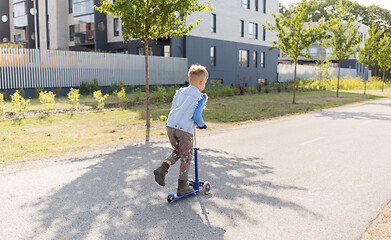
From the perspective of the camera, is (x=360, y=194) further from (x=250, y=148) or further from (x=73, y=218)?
(x=73, y=218)

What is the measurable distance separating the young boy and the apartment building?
2315cm

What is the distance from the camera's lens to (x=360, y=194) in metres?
4.51

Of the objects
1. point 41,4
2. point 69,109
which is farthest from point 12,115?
point 41,4

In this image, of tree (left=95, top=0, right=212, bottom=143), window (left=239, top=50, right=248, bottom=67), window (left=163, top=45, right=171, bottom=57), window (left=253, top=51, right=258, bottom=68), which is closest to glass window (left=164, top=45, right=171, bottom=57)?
window (left=163, top=45, right=171, bottom=57)

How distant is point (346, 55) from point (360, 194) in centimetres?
2092

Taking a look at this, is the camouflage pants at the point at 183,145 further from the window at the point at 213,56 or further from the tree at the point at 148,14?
the window at the point at 213,56

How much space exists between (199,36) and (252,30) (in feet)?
29.1

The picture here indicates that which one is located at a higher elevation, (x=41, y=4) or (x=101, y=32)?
(x=41, y=4)

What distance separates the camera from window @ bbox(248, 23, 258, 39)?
34.7 metres

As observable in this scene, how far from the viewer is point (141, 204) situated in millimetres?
4031

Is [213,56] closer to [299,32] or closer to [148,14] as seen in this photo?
[299,32]

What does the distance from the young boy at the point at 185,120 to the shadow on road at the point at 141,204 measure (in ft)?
1.26

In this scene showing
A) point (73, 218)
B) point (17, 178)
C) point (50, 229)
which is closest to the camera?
point (50, 229)

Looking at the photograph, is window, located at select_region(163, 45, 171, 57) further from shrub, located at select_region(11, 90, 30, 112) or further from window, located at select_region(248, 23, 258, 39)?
shrub, located at select_region(11, 90, 30, 112)
